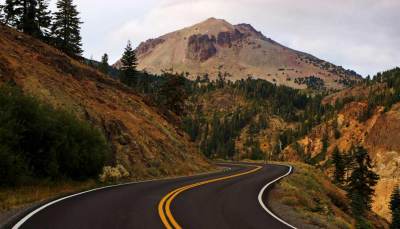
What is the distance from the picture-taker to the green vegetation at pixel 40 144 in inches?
666

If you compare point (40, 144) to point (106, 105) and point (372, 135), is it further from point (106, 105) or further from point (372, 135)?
point (372, 135)

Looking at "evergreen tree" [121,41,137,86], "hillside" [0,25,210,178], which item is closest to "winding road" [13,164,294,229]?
"hillside" [0,25,210,178]

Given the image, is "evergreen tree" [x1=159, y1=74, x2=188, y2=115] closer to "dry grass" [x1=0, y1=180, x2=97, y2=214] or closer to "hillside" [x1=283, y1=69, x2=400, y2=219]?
"dry grass" [x1=0, y1=180, x2=97, y2=214]

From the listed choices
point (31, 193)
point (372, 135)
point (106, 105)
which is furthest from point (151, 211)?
point (372, 135)

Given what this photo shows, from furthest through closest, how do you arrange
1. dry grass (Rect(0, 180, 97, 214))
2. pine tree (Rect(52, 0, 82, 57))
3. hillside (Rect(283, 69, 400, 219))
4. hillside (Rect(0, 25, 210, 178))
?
hillside (Rect(283, 69, 400, 219)), pine tree (Rect(52, 0, 82, 57)), hillside (Rect(0, 25, 210, 178)), dry grass (Rect(0, 180, 97, 214))

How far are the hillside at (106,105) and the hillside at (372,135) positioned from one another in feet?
264

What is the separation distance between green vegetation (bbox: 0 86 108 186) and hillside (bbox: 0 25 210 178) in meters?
5.46

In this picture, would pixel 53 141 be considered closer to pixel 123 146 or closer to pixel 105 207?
pixel 105 207

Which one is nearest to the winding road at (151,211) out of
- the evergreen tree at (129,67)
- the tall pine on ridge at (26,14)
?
the tall pine on ridge at (26,14)

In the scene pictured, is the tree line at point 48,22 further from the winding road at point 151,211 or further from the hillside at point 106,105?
the winding road at point 151,211

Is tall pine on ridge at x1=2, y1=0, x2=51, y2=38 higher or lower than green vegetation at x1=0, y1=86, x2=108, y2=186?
higher

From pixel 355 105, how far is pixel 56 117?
169 meters

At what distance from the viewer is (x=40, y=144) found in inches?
780

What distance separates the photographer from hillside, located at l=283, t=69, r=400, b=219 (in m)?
120
